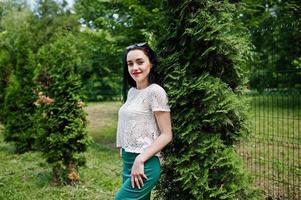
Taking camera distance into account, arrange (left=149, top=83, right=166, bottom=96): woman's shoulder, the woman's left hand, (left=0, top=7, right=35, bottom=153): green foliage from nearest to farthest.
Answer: the woman's left hand, (left=149, top=83, right=166, bottom=96): woman's shoulder, (left=0, top=7, right=35, bottom=153): green foliage

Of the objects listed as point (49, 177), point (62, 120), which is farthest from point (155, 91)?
point (49, 177)

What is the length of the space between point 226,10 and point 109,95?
22.9m

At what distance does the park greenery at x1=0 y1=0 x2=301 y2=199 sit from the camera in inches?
113

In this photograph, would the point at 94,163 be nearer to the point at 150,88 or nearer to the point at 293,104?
the point at 293,104

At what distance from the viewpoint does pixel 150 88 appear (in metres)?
2.70

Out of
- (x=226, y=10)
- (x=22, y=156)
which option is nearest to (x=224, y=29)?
(x=226, y=10)

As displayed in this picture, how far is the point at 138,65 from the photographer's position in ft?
9.04

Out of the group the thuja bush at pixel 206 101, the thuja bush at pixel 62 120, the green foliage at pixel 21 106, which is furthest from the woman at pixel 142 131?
the green foliage at pixel 21 106

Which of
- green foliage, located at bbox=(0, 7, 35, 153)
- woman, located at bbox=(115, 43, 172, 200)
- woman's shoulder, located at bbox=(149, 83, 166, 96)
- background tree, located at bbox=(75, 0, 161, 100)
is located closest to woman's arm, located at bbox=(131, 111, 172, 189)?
woman, located at bbox=(115, 43, 172, 200)

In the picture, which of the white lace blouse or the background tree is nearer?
the white lace blouse

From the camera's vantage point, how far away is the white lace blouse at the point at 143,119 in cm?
263

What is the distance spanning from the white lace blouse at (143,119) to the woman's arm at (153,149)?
0.18 ft

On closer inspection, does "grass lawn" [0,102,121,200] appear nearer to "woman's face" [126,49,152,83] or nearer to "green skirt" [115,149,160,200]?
"green skirt" [115,149,160,200]

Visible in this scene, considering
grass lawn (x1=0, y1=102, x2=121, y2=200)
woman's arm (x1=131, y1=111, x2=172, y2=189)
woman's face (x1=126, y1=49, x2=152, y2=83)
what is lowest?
grass lawn (x1=0, y1=102, x2=121, y2=200)
